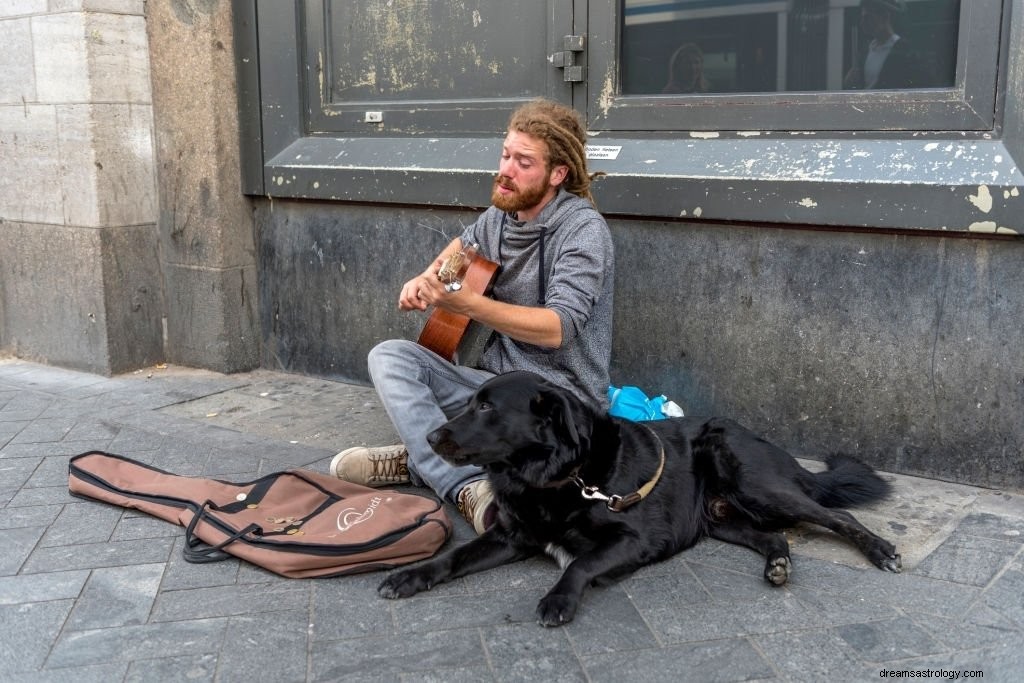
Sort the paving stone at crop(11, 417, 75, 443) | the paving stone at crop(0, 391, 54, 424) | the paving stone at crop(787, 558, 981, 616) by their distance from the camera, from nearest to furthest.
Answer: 1. the paving stone at crop(787, 558, 981, 616)
2. the paving stone at crop(11, 417, 75, 443)
3. the paving stone at crop(0, 391, 54, 424)

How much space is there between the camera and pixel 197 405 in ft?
17.6

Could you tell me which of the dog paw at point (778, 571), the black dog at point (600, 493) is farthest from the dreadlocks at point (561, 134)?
the dog paw at point (778, 571)

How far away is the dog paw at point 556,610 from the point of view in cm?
295

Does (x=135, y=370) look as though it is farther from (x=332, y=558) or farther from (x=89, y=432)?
(x=332, y=558)

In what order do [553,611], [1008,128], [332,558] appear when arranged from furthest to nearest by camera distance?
[1008,128] → [332,558] → [553,611]

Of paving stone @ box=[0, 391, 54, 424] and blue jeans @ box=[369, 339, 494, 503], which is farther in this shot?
paving stone @ box=[0, 391, 54, 424]

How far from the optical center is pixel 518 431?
126 inches

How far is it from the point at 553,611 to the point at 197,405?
301 cm

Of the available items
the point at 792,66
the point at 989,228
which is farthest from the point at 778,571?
the point at 792,66

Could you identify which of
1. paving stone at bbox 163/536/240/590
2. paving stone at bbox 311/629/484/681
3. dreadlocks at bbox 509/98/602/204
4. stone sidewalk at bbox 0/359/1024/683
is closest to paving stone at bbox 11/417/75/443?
stone sidewalk at bbox 0/359/1024/683

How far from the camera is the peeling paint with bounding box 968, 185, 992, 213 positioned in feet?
12.2

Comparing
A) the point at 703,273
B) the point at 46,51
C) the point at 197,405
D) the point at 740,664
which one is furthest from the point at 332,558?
the point at 46,51

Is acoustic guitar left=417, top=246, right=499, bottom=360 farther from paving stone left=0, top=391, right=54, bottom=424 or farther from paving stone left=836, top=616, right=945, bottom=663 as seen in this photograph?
paving stone left=0, top=391, right=54, bottom=424

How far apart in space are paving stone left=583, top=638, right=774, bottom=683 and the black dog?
24cm
